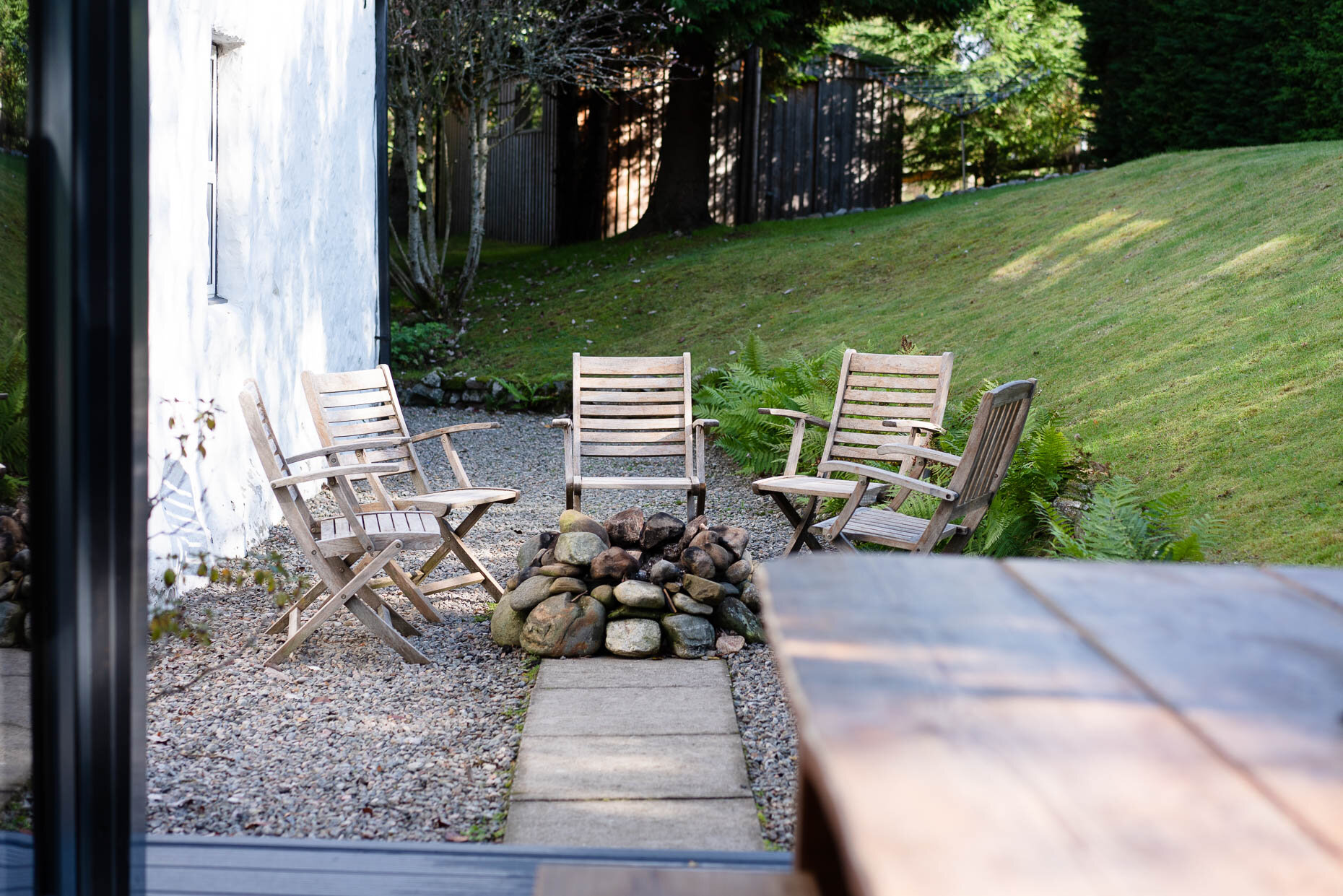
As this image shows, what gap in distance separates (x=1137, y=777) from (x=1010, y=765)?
11 centimetres

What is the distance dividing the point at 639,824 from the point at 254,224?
4.06 meters

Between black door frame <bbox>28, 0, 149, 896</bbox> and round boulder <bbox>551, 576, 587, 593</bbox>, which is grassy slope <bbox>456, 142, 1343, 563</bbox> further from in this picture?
black door frame <bbox>28, 0, 149, 896</bbox>

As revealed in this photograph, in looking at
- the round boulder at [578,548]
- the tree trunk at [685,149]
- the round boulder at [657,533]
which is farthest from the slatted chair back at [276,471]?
the tree trunk at [685,149]

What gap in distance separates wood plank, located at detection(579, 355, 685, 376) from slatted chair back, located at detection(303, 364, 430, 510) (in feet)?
4.09

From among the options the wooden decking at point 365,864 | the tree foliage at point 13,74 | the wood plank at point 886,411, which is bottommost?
the wooden decking at point 365,864

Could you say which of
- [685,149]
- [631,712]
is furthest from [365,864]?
[685,149]

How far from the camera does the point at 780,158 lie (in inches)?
586

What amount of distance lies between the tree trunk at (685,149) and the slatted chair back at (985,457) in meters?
9.61

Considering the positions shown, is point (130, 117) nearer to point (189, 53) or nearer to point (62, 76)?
point (62, 76)

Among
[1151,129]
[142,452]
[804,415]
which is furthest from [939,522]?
[1151,129]

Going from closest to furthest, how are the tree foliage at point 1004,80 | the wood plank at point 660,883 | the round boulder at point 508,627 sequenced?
the wood plank at point 660,883
the round boulder at point 508,627
the tree foliage at point 1004,80

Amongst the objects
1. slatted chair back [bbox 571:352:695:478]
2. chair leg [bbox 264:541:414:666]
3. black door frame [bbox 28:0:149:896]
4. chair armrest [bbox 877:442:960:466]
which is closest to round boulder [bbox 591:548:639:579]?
chair leg [bbox 264:541:414:666]

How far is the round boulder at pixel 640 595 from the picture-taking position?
13.6 feet

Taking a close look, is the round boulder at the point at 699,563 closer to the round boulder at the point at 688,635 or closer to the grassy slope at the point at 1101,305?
the round boulder at the point at 688,635
